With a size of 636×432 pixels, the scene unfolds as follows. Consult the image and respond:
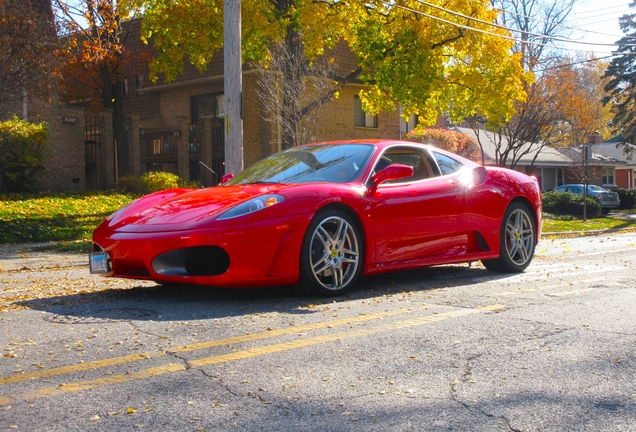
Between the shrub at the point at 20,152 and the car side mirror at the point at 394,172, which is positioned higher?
the shrub at the point at 20,152

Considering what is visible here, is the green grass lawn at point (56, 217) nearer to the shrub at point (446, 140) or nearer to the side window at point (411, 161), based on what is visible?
the side window at point (411, 161)

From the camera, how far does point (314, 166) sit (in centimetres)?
713

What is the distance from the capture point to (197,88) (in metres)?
29.5

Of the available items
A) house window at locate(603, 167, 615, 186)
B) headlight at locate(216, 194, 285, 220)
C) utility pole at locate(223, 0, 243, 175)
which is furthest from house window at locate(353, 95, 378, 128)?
house window at locate(603, 167, 615, 186)

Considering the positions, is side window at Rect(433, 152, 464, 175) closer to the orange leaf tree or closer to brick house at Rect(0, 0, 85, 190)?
the orange leaf tree

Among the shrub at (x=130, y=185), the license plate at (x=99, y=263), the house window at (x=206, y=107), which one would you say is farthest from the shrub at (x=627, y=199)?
the license plate at (x=99, y=263)

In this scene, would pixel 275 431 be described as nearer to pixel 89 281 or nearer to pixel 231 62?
pixel 89 281

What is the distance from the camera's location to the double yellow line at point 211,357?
12.0 feet

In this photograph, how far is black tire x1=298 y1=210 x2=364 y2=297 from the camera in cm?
619

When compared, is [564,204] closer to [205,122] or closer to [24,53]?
[205,122]

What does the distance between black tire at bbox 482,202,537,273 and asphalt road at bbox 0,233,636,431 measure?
1.16 metres

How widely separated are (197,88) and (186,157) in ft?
14.0

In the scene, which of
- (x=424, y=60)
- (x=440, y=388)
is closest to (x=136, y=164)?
(x=424, y=60)

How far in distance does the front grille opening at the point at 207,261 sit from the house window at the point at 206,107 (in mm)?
23076
